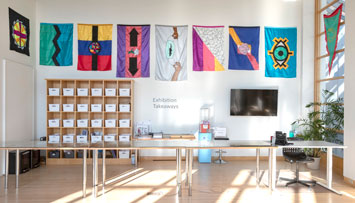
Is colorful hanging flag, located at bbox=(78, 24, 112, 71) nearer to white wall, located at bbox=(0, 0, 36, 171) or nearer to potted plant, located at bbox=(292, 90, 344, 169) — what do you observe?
white wall, located at bbox=(0, 0, 36, 171)

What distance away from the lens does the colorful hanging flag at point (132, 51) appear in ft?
20.9

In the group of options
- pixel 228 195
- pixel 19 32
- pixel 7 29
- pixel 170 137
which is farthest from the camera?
pixel 170 137

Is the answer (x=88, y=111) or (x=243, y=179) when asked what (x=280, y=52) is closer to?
(x=243, y=179)

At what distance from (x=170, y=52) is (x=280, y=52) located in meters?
2.74

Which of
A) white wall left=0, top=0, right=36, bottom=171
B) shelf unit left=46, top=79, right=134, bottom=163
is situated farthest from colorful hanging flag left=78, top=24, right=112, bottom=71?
white wall left=0, top=0, right=36, bottom=171

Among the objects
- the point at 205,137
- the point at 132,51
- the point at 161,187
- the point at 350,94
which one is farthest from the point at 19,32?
the point at 350,94

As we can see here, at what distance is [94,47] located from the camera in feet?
20.8

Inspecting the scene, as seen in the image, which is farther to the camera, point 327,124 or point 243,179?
point 327,124

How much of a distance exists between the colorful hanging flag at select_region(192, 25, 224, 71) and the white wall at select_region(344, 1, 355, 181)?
2676mm

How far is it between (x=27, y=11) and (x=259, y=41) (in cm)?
546

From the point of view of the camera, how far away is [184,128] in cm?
646

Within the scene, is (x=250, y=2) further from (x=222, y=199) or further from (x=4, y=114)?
(x=4, y=114)

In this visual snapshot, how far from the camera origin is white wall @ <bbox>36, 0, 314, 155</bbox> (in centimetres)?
634

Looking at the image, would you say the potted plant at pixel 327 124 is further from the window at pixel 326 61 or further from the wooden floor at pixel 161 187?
the wooden floor at pixel 161 187
